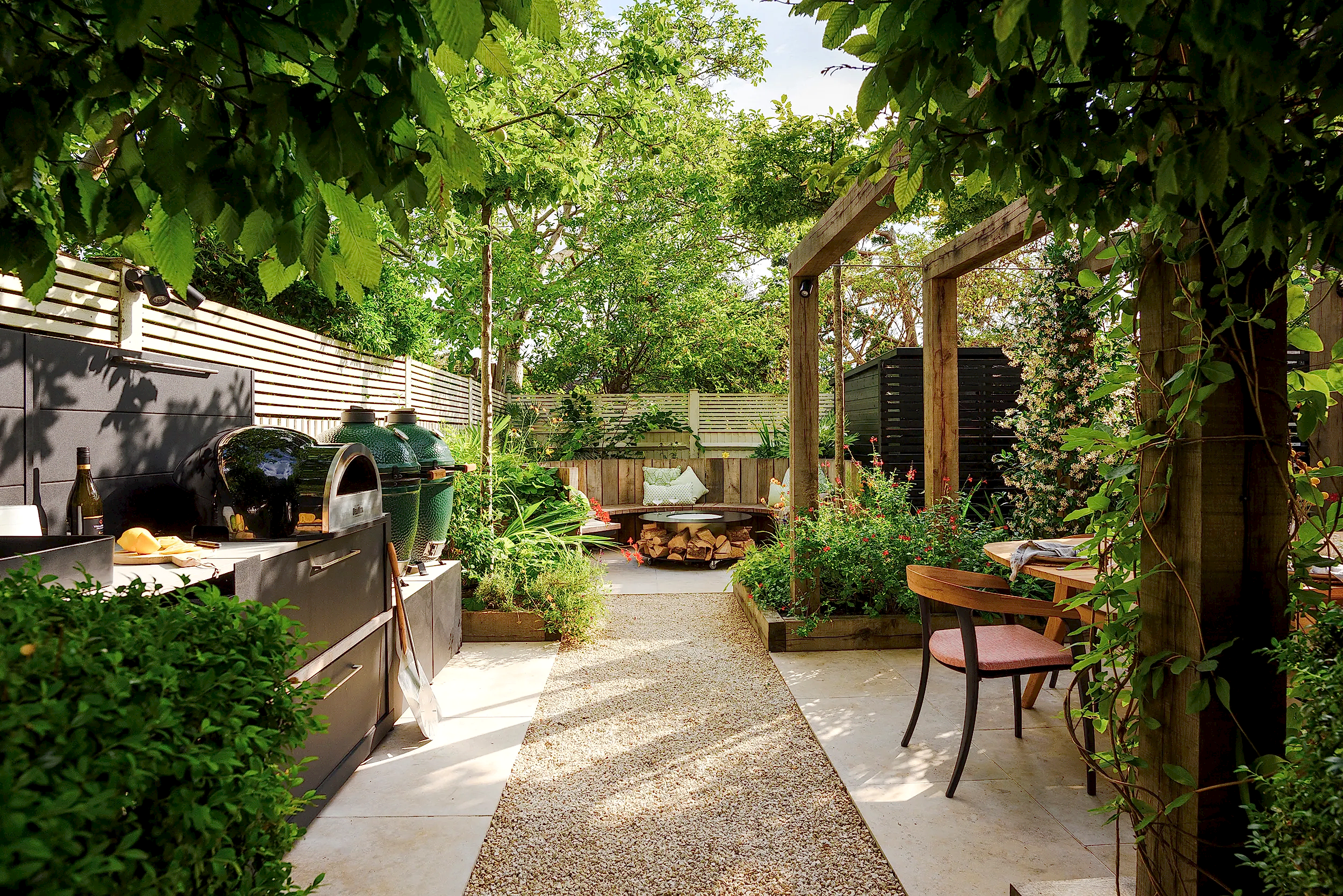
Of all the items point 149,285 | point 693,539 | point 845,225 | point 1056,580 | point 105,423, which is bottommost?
point 693,539

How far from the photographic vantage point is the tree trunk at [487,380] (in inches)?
198

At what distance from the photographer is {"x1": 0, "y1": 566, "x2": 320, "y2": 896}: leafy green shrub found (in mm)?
627

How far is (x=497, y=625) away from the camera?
4605 mm

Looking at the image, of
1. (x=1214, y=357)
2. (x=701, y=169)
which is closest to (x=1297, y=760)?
(x=1214, y=357)

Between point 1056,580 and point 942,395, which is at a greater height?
point 942,395

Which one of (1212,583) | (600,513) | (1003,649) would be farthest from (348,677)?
(600,513)

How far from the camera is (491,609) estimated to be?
4.67m

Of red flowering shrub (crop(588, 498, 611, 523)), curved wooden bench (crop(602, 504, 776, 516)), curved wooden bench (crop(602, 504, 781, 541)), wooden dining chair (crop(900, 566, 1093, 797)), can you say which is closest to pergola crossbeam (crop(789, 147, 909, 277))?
wooden dining chair (crop(900, 566, 1093, 797))

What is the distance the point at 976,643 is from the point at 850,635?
5.95 ft

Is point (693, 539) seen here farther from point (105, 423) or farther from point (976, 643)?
point (105, 423)

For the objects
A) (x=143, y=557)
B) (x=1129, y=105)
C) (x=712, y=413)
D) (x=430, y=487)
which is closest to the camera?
(x=1129, y=105)

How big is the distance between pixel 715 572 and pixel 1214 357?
607 centimetres

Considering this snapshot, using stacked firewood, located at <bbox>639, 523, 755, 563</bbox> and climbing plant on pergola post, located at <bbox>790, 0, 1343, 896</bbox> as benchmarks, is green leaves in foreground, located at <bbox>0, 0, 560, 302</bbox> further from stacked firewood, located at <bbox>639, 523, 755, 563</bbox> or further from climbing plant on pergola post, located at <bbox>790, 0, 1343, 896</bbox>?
stacked firewood, located at <bbox>639, 523, 755, 563</bbox>

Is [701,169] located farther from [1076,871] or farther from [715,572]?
[1076,871]
